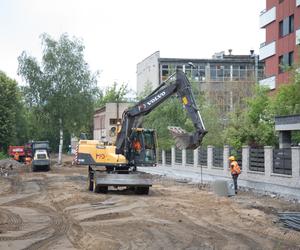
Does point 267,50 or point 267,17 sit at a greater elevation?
point 267,17

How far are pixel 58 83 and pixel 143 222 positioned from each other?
46.3 meters

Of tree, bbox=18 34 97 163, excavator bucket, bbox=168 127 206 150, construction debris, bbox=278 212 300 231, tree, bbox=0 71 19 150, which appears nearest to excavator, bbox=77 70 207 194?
excavator bucket, bbox=168 127 206 150

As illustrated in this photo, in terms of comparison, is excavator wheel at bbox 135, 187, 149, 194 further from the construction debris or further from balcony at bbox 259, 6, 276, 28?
balcony at bbox 259, 6, 276, 28

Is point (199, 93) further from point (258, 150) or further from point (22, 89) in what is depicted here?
point (258, 150)

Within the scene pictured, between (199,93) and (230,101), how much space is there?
8075 millimetres

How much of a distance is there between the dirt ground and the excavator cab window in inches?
62.9

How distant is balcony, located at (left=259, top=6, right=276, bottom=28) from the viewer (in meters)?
51.0

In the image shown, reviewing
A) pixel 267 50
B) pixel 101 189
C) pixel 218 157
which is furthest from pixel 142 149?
pixel 267 50

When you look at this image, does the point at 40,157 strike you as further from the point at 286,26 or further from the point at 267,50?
the point at 286,26

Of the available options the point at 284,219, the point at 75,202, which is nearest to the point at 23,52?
the point at 75,202

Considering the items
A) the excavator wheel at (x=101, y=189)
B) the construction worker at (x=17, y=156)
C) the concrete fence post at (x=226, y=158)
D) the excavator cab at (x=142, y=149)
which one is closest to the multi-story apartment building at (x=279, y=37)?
the concrete fence post at (x=226, y=158)

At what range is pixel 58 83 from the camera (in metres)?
60.5

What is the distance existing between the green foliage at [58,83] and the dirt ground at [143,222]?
35917 mm

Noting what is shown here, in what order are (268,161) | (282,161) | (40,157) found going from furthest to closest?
(40,157) → (268,161) → (282,161)
